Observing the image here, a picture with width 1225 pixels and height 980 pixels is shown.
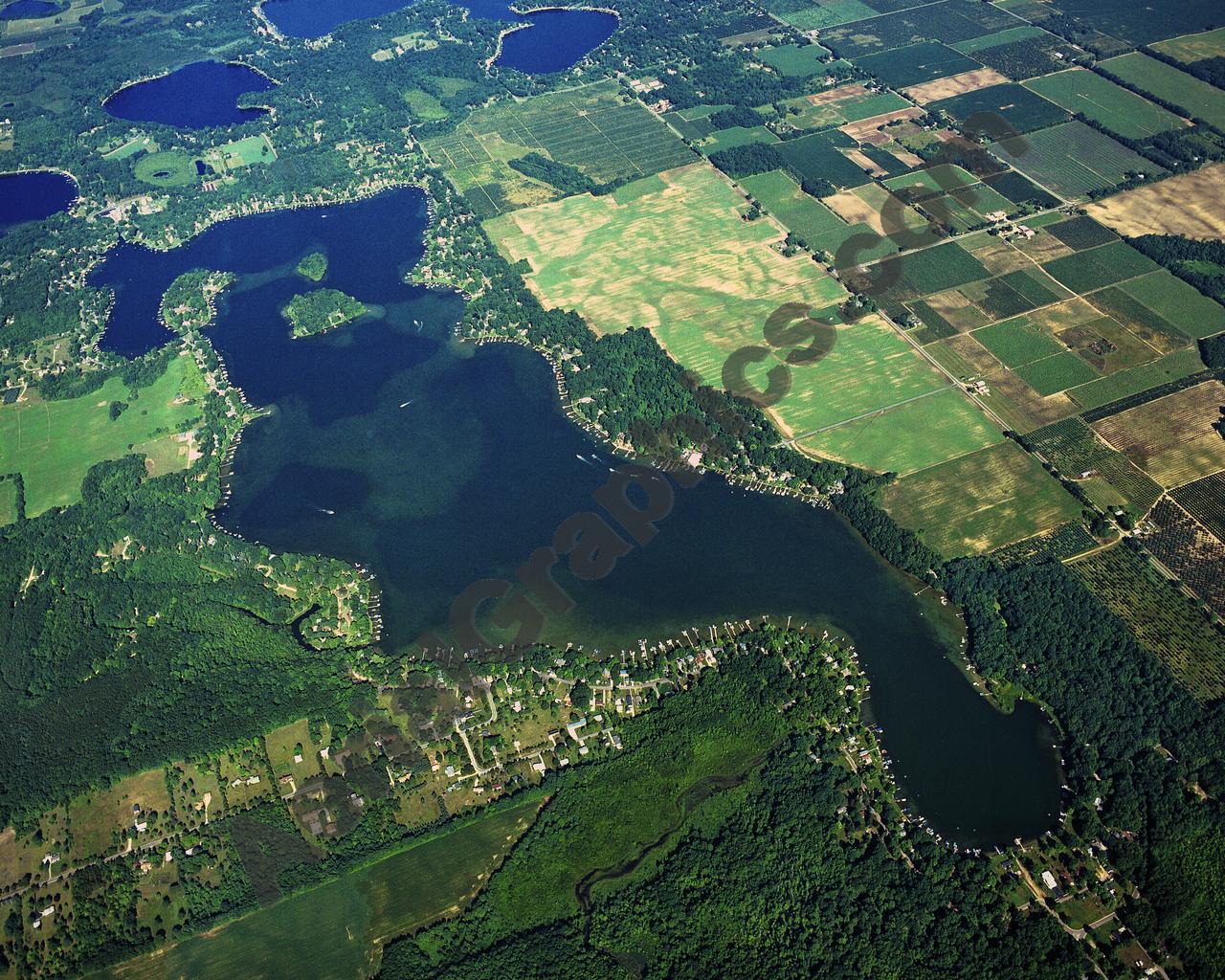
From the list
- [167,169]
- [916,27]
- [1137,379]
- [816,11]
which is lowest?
[167,169]

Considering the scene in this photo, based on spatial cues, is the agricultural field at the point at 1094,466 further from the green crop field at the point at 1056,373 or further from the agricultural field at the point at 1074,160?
the agricultural field at the point at 1074,160

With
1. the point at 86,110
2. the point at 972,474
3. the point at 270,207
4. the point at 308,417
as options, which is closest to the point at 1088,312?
the point at 972,474

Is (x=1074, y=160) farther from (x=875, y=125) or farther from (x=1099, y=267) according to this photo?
(x=875, y=125)

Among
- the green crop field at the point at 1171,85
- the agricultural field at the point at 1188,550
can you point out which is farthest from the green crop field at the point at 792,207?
the green crop field at the point at 1171,85

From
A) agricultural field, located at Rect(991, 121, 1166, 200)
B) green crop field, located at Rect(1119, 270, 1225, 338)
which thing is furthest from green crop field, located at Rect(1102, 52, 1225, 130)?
green crop field, located at Rect(1119, 270, 1225, 338)

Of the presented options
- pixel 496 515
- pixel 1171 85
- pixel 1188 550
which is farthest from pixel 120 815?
pixel 1171 85

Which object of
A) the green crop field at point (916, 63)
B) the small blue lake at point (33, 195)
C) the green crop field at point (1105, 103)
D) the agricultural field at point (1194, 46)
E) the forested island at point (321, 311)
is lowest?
the small blue lake at point (33, 195)
